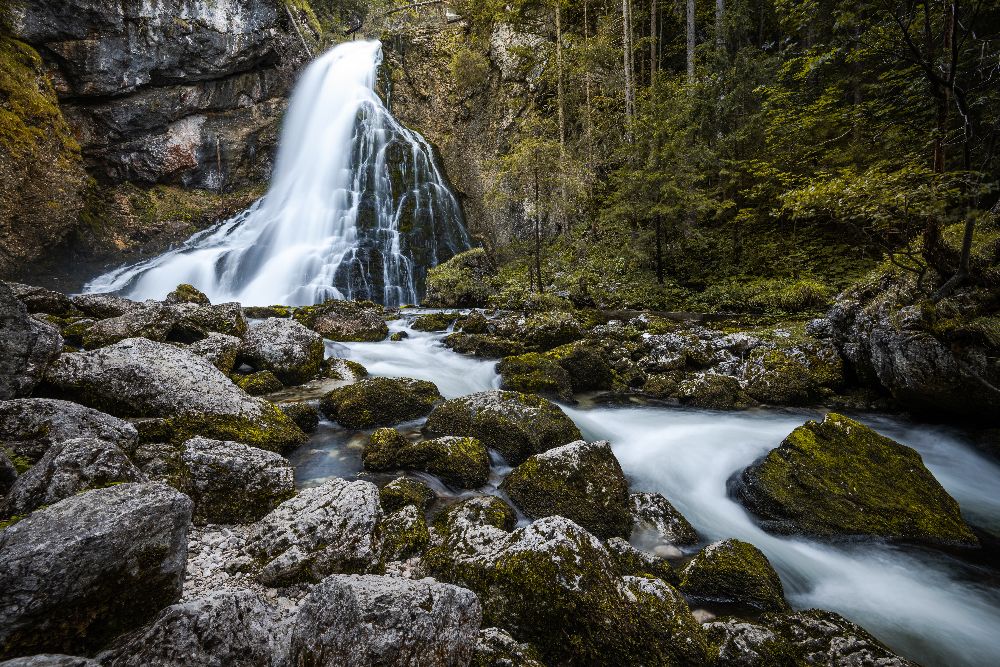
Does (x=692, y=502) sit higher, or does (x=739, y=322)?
(x=739, y=322)

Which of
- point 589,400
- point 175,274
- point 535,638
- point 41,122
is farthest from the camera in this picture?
point 175,274

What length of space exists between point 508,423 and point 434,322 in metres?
8.17

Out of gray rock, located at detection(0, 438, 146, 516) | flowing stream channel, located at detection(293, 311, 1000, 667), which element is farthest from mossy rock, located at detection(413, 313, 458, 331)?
gray rock, located at detection(0, 438, 146, 516)

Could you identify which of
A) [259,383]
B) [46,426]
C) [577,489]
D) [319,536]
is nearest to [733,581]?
[577,489]

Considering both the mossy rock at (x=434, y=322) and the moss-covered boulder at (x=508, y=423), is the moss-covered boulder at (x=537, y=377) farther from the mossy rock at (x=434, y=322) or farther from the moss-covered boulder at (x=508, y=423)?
the mossy rock at (x=434, y=322)

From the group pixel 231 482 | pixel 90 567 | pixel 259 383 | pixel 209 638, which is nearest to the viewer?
pixel 209 638

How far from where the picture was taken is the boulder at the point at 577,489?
12.6 ft

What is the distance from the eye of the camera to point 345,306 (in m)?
13.0

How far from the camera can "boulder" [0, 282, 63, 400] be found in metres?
4.00

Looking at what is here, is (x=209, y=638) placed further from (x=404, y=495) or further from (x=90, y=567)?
(x=404, y=495)

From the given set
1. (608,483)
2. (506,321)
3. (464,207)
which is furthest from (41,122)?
(608,483)

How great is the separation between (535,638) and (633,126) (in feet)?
49.6

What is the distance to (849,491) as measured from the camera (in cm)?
428

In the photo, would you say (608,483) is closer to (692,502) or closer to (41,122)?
(692,502)
